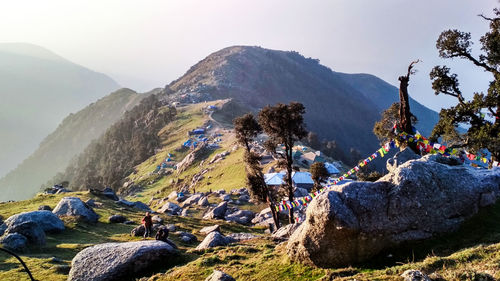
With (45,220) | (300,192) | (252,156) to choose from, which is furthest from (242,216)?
(45,220)

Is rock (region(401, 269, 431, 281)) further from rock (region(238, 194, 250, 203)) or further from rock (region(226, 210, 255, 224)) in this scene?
rock (region(238, 194, 250, 203))

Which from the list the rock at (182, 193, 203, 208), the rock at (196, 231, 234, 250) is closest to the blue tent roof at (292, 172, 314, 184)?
the rock at (182, 193, 203, 208)

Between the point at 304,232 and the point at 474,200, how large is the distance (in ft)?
24.7

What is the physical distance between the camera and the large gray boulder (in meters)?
12.6

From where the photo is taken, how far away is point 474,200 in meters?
13.7

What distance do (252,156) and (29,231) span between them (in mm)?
21901

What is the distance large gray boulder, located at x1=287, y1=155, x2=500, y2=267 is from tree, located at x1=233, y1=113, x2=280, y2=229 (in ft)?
73.2

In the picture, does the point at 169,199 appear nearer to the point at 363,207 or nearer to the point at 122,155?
the point at 363,207

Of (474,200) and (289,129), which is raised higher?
(289,129)

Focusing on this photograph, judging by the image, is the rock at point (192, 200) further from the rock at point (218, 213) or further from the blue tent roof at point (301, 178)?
the blue tent roof at point (301, 178)

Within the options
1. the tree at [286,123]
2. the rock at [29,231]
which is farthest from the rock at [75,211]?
the tree at [286,123]

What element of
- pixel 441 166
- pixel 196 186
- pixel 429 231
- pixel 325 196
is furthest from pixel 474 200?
pixel 196 186

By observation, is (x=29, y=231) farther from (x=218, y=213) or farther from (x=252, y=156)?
(x=218, y=213)

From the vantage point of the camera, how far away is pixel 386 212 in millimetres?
13023
